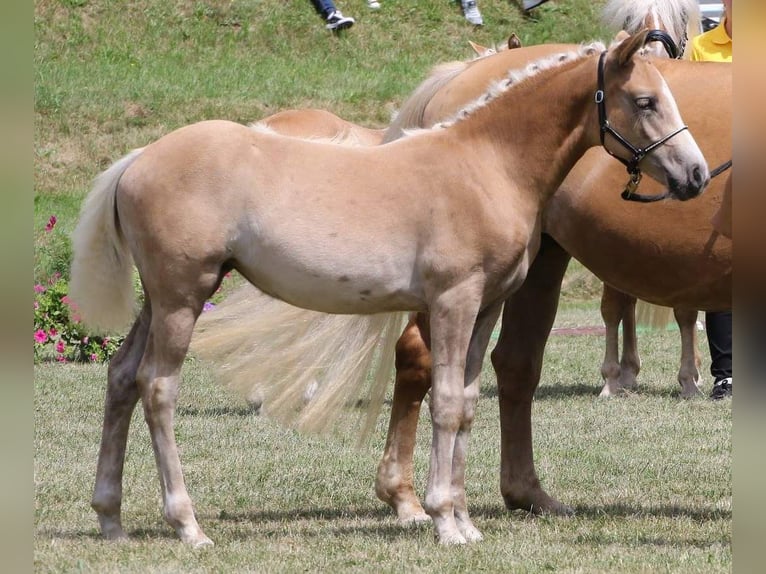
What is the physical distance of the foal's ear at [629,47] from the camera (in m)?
4.41

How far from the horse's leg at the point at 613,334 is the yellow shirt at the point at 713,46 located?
10.5 feet

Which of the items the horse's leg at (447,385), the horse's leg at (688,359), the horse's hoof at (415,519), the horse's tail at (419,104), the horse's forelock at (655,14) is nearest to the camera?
the horse's leg at (447,385)

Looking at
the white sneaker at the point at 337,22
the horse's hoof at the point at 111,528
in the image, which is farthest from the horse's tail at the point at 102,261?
the white sneaker at the point at 337,22

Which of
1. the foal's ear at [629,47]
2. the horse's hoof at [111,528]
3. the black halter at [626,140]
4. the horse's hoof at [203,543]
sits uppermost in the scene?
the foal's ear at [629,47]

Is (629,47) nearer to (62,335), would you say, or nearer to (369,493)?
(369,493)

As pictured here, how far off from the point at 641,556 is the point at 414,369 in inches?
55.4

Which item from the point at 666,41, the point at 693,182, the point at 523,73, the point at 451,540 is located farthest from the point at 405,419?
the point at 666,41

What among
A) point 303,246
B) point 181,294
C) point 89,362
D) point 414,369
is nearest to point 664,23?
point 414,369

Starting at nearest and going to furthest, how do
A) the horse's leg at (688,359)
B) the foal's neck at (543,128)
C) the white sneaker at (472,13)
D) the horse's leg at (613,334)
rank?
1. the foal's neck at (543,128)
2. the horse's leg at (688,359)
3. the horse's leg at (613,334)
4. the white sneaker at (472,13)

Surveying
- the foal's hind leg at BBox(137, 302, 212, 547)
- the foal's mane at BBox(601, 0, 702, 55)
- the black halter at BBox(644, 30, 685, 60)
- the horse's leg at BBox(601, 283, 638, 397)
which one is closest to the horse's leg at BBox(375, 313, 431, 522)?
the foal's hind leg at BBox(137, 302, 212, 547)

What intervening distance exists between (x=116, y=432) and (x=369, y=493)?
1.59 metres

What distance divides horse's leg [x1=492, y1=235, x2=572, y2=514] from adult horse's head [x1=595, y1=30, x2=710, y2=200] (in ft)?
3.30

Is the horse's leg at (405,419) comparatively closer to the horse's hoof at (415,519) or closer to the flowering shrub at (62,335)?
the horse's hoof at (415,519)

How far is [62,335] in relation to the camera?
1109cm
